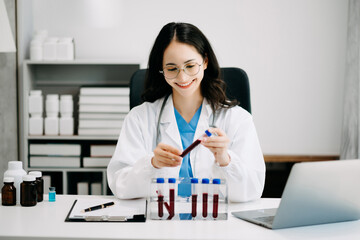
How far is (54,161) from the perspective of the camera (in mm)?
2791

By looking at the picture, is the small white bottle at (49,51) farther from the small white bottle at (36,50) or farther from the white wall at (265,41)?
the white wall at (265,41)

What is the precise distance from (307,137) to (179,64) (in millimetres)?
1847

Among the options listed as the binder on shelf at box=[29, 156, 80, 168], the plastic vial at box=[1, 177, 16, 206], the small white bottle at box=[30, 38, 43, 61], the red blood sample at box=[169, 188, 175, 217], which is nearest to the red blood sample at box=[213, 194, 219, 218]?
the red blood sample at box=[169, 188, 175, 217]

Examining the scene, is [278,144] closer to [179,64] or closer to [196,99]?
[196,99]

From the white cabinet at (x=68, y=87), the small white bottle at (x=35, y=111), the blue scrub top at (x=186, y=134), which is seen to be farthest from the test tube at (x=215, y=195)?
the small white bottle at (x=35, y=111)

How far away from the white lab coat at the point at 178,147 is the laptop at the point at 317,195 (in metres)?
0.28

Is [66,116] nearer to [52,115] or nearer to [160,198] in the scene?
[52,115]

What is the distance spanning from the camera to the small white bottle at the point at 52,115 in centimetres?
277

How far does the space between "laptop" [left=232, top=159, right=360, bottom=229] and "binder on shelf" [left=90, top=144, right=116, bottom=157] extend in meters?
1.74

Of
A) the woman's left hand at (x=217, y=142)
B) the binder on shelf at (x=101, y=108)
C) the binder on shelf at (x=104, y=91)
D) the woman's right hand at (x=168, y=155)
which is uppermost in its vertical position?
the binder on shelf at (x=104, y=91)

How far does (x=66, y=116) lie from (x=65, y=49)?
0.47 metres

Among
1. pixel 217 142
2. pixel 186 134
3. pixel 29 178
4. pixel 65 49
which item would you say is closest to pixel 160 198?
pixel 217 142

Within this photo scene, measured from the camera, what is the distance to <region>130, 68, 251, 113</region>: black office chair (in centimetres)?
188

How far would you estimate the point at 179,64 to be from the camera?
1.58m
